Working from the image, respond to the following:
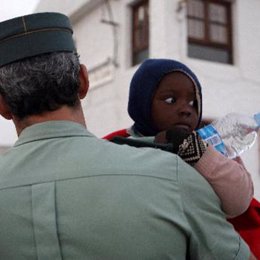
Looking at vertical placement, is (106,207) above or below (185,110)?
below

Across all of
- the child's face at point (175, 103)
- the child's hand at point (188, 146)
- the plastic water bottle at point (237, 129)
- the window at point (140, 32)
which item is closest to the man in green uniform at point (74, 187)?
the child's hand at point (188, 146)

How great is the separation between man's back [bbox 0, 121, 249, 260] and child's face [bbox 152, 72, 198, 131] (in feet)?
2.21

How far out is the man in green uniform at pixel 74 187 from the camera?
113 centimetres

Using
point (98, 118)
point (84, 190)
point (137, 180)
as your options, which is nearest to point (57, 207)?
point (84, 190)

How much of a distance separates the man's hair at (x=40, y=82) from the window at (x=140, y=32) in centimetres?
848

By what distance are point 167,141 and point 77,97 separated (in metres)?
0.29

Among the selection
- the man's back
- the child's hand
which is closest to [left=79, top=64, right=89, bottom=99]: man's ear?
the man's back

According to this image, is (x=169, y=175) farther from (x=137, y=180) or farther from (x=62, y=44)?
(x=62, y=44)

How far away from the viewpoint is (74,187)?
1151mm

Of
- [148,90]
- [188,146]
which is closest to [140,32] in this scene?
[148,90]

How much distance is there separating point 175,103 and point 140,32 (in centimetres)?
813

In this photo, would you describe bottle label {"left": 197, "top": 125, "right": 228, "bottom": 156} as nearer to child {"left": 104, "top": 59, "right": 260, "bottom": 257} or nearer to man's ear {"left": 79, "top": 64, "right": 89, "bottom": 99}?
child {"left": 104, "top": 59, "right": 260, "bottom": 257}

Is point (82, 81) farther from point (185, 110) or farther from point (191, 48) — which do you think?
point (191, 48)

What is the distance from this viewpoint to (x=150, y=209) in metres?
1.14
